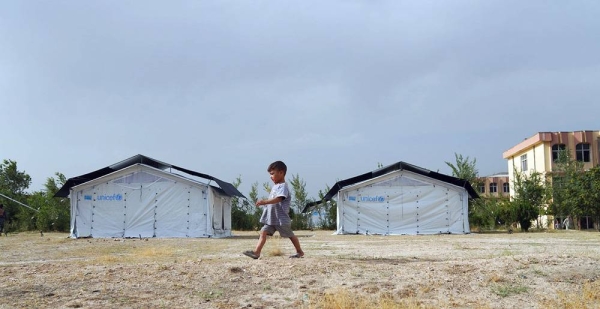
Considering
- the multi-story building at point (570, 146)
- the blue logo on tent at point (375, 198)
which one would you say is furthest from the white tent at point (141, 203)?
the multi-story building at point (570, 146)

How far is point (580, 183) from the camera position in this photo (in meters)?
30.8

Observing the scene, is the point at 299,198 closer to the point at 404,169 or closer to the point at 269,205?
the point at 404,169

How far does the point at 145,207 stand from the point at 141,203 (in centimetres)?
22

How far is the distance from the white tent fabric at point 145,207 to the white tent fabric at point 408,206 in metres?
6.86

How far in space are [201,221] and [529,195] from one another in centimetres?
2166

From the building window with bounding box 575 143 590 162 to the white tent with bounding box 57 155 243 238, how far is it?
33.8m

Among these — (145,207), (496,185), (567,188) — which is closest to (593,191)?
(567,188)

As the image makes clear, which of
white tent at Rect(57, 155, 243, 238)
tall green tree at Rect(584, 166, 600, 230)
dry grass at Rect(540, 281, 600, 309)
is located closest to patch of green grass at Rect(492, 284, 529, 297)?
dry grass at Rect(540, 281, 600, 309)

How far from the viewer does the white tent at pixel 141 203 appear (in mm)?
22641

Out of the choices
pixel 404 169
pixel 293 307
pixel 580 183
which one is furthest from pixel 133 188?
pixel 580 183

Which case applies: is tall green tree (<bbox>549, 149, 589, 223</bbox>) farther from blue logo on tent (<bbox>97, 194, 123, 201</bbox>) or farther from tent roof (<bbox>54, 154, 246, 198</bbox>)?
blue logo on tent (<bbox>97, 194, 123, 201</bbox>)

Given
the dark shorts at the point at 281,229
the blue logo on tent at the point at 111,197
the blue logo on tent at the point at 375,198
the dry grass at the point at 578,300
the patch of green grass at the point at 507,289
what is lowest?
the dry grass at the point at 578,300

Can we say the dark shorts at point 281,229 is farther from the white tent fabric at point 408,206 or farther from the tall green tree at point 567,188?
the tall green tree at point 567,188

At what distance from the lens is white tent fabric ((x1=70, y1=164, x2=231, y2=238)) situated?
22641 millimetres
